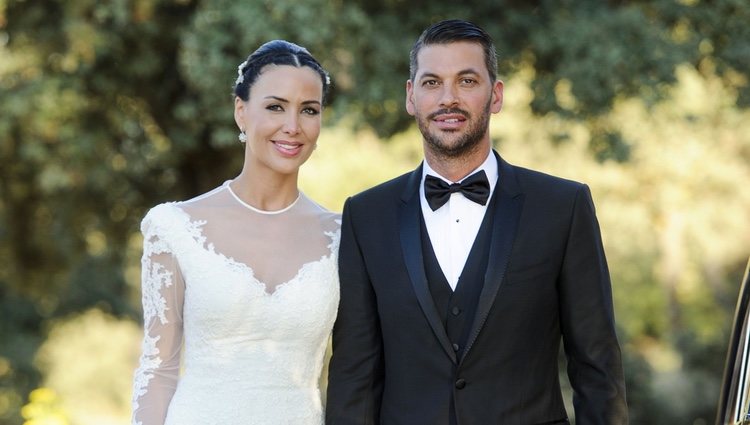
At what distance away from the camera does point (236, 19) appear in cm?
838

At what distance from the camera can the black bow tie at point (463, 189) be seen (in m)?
3.67

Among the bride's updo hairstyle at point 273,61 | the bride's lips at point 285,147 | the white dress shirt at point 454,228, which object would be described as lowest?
the white dress shirt at point 454,228

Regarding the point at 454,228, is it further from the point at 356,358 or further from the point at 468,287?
the point at 356,358

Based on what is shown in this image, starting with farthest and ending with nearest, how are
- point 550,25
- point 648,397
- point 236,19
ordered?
point 648,397 → point 550,25 → point 236,19

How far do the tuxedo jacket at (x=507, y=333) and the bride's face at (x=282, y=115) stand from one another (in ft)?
1.87

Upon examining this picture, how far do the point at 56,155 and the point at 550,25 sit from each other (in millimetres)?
4535

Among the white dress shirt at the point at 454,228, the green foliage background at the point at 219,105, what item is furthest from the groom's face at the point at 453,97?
the green foliage background at the point at 219,105

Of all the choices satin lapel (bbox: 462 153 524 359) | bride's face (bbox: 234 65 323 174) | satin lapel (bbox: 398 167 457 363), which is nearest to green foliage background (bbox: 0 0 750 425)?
bride's face (bbox: 234 65 323 174)

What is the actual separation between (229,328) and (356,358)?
0.53 m

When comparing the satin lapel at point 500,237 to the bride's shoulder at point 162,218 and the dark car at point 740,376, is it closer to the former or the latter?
the dark car at point 740,376

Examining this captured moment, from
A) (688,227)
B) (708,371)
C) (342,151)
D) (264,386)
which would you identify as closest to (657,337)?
(688,227)

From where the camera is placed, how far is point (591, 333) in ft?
11.6

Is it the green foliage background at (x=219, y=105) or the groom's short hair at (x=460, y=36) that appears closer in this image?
the groom's short hair at (x=460, y=36)

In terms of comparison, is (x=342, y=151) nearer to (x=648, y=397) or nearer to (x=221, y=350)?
(x=648, y=397)
